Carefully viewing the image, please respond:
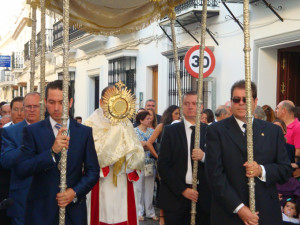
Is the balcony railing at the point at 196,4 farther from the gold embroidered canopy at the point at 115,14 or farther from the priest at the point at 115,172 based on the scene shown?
the priest at the point at 115,172

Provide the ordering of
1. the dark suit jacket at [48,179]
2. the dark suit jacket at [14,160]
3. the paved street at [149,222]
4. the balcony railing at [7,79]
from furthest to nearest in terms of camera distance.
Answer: the balcony railing at [7,79]
the paved street at [149,222]
the dark suit jacket at [14,160]
the dark suit jacket at [48,179]

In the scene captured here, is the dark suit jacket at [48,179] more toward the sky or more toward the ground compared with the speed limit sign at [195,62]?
more toward the ground

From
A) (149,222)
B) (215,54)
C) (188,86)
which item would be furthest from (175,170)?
(188,86)

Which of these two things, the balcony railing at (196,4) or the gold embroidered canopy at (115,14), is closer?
the gold embroidered canopy at (115,14)

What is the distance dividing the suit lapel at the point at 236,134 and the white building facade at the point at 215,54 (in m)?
5.51

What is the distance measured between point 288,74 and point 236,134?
22.3ft

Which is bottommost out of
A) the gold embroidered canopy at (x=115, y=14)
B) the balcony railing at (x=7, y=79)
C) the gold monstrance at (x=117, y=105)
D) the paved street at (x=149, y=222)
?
the paved street at (x=149, y=222)

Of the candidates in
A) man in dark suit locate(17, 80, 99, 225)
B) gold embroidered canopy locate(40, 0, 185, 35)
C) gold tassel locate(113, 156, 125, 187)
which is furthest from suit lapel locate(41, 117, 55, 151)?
gold embroidered canopy locate(40, 0, 185, 35)

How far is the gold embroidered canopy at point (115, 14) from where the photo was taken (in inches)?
225

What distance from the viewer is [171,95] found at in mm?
13109

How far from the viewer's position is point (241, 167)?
11.5 ft

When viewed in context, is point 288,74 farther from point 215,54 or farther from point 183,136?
point 183,136

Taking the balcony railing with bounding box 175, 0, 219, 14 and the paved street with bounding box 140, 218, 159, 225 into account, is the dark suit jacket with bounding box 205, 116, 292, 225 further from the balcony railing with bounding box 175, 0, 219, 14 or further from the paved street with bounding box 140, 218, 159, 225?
the balcony railing with bounding box 175, 0, 219, 14

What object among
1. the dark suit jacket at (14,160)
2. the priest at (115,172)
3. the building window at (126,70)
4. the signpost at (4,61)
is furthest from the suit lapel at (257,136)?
the signpost at (4,61)
